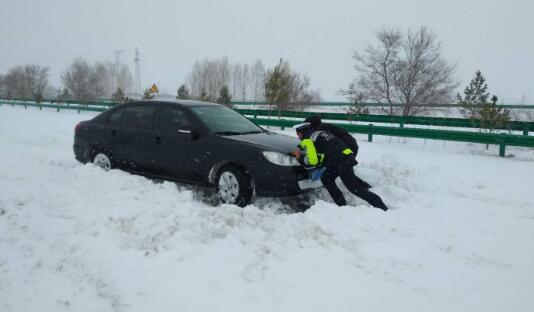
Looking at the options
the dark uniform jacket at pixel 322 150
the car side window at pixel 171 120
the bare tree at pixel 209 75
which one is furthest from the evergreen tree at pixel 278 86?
the bare tree at pixel 209 75

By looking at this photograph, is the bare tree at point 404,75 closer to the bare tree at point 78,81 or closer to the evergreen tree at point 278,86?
the evergreen tree at point 278,86

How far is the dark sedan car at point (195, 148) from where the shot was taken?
577 centimetres

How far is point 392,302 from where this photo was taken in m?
3.35

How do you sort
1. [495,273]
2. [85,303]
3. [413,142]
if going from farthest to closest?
[413,142]
[495,273]
[85,303]

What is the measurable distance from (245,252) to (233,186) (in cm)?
187

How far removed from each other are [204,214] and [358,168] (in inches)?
163

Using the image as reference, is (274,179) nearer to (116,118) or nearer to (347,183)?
(347,183)

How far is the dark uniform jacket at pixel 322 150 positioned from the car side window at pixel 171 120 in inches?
76.2

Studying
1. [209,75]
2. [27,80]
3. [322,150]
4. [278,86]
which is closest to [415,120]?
[278,86]

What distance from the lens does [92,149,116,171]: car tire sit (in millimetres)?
7391

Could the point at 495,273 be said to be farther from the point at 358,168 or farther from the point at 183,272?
the point at 358,168

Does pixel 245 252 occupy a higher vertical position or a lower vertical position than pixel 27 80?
lower

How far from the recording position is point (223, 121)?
677 cm

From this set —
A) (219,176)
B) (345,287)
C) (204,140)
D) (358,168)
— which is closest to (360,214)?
(345,287)
